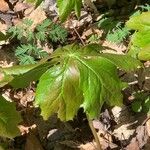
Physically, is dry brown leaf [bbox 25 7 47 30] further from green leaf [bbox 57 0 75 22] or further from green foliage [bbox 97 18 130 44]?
green leaf [bbox 57 0 75 22]

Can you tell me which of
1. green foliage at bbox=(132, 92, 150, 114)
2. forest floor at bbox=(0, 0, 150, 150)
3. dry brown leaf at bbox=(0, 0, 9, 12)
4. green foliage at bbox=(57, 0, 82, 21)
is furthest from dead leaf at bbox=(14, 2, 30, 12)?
green foliage at bbox=(132, 92, 150, 114)

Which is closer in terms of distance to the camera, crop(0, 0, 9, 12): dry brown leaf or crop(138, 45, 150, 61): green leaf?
crop(138, 45, 150, 61): green leaf

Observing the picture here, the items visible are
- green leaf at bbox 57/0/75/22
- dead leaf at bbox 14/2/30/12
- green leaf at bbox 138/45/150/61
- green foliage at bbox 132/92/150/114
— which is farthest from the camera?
dead leaf at bbox 14/2/30/12

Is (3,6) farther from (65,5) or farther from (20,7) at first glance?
(65,5)

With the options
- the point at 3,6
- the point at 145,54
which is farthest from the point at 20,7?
the point at 145,54

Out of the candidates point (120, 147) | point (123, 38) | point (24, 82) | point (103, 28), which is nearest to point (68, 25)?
point (103, 28)

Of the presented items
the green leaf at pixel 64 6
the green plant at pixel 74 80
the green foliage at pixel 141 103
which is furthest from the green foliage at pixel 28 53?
the green plant at pixel 74 80

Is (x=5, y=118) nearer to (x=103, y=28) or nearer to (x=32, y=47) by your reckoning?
(x=32, y=47)

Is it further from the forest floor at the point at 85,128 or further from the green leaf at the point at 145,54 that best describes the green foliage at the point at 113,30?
the green leaf at the point at 145,54
